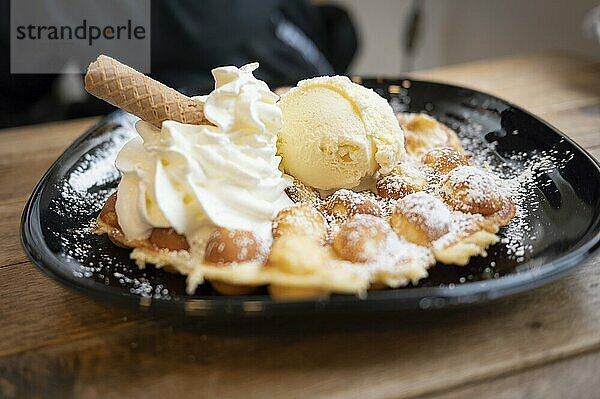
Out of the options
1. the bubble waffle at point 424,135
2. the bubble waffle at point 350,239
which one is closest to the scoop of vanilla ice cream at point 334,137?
the bubble waffle at point 350,239

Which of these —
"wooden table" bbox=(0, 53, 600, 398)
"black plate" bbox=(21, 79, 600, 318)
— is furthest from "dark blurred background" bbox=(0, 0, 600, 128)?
"wooden table" bbox=(0, 53, 600, 398)

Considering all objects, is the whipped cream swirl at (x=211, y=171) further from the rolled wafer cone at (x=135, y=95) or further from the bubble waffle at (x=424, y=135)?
the bubble waffle at (x=424, y=135)

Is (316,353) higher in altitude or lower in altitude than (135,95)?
lower

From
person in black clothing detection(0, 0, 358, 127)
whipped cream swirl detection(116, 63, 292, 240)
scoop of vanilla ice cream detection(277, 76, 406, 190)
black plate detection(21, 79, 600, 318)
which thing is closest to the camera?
black plate detection(21, 79, 600, 318)

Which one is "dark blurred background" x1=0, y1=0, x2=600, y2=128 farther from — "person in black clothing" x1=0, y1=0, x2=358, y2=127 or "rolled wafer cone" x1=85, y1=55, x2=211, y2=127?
"rolled wafer cone" x1=85, y1=55, x2=211, y2=127

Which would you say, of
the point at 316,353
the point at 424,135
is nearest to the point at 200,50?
the point at 424,135

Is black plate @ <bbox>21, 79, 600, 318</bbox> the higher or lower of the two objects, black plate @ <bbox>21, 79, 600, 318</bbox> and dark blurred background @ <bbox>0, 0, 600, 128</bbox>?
the higher

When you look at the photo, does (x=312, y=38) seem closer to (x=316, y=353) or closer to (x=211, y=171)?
(x=211, y=171)
